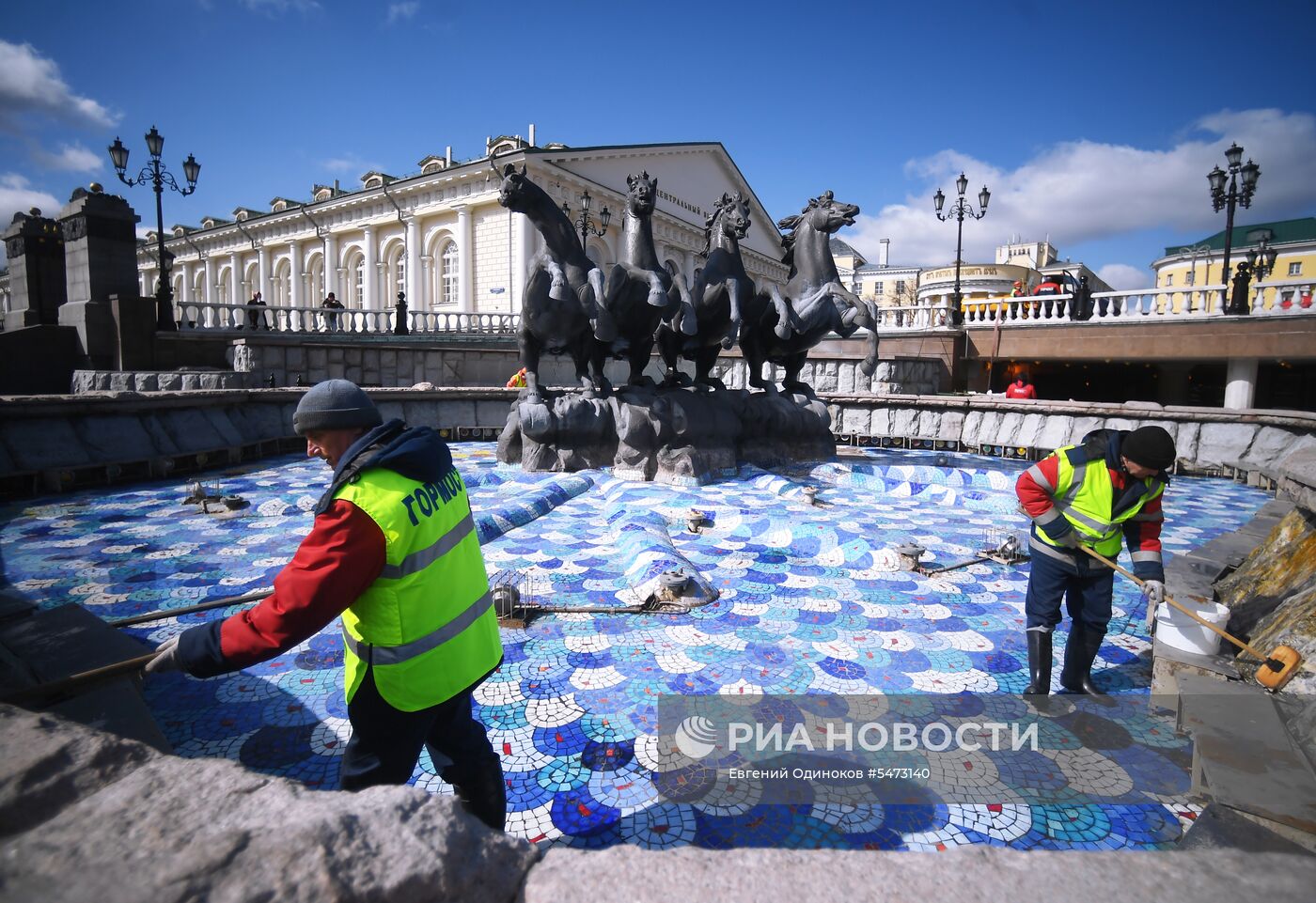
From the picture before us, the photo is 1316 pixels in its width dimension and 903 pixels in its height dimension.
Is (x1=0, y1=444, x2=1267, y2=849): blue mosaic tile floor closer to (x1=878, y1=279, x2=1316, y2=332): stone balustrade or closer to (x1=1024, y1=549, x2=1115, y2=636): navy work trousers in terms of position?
(x1=1024, y1=549, x2=1115, y2=636): navy work trousers

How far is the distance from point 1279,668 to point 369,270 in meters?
32.9

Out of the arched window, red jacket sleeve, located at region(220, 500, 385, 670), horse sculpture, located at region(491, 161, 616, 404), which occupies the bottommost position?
red jacket sleeve, located at region(220, 500, 385, 670)

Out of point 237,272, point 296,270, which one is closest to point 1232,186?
point 296,270

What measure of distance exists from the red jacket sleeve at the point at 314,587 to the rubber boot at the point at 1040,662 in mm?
3106

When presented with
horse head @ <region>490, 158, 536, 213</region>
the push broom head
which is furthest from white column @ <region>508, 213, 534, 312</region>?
the push broom head

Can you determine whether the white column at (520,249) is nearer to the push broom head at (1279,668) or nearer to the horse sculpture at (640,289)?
the horse sculpture at (640,289)

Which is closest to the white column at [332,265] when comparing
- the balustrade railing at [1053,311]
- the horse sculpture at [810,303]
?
the balustrade railing at [1053,311]

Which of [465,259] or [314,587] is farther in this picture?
[465,259]

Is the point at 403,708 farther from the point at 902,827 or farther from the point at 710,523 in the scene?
the point at 710,523

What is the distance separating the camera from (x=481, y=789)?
219cm

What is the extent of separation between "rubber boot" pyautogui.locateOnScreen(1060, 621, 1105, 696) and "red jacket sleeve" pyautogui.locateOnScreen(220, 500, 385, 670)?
3.29 m

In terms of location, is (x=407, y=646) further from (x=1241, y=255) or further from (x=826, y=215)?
(x=1241, y=255)

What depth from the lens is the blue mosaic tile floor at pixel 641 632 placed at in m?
2.43

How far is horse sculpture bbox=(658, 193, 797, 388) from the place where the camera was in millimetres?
10188
